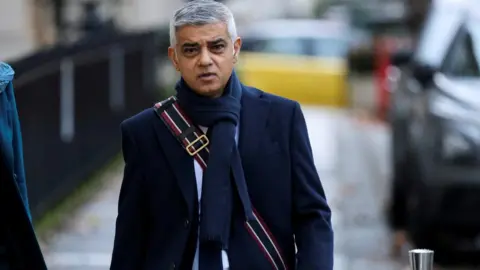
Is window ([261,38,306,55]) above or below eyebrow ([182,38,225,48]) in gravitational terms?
below

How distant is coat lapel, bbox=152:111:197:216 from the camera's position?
4234 millimetres

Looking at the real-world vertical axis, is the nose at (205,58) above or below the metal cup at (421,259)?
above

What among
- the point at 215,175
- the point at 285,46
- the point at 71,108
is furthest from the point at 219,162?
the point at 285,46

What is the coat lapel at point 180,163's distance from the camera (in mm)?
4234

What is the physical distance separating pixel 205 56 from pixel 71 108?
344 inches

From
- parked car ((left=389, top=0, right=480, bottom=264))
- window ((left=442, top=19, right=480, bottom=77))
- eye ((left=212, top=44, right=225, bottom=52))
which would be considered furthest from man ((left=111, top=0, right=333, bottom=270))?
window ((left=442, top=19, right=480, bottom=77))

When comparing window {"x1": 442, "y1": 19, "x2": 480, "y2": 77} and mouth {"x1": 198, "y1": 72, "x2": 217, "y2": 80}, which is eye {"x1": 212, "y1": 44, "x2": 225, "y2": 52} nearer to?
mouth {"x1": 198, "y1": 72, "x2": 217, "y2": 80}

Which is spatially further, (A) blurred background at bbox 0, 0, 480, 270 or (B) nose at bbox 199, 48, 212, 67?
(A) blurred background at bbox 0, 0, 480, 270

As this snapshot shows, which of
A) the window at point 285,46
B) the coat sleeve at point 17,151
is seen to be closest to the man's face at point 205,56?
the coat sleeve at point 17,151

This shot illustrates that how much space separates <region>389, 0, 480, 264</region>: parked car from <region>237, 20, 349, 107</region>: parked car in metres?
11.2

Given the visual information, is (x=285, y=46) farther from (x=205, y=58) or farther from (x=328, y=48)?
(x=205, y=58)

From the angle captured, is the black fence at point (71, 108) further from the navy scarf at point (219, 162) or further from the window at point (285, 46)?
the window at point (285, 46)

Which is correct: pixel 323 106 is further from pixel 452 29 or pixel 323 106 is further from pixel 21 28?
pixel 452 29

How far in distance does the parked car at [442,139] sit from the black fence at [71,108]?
285 centimetres
